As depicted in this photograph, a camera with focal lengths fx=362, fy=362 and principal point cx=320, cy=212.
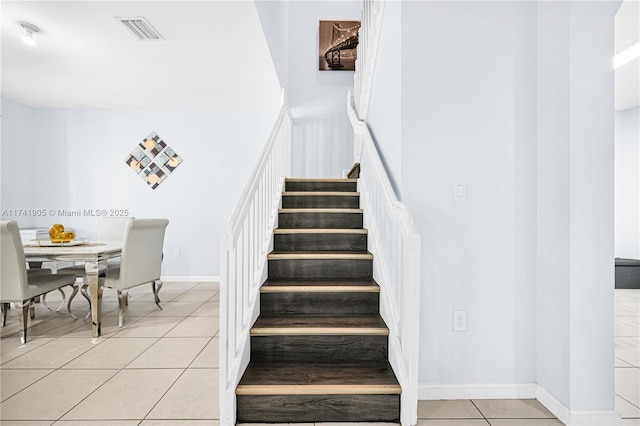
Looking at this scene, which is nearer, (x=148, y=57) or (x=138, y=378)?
(x=138, y=378)

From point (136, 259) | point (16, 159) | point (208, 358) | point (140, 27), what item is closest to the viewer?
point (208, 358)

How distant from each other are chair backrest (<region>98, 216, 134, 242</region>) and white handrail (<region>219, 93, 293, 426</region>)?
263 centimetres

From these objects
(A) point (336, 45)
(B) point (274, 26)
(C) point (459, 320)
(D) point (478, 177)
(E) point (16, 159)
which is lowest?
(C) point (459, 320)

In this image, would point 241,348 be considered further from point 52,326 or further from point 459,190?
point 52,326

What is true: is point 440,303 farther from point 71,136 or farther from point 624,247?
point 71,136

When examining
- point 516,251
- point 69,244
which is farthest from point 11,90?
point 516,251

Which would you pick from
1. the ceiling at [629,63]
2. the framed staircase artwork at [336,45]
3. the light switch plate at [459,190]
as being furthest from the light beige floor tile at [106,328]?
the ceiling at [629,63]

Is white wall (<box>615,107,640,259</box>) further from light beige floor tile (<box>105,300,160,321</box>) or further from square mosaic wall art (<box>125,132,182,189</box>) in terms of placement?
square mosaic wall art (<box>125,132,182,189</box>)

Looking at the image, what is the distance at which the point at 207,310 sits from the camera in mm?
3814

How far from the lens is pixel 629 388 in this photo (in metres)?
2.19

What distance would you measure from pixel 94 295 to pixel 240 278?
1813mm

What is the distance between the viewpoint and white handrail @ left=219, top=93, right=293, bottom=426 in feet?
5.67

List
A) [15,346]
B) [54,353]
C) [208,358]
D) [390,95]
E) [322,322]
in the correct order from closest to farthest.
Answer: [322,322] → [390,95] → [208,358] → [54,353] → [15,346]

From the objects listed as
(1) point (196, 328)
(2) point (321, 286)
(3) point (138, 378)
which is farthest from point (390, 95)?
(1) point (196, 328)
